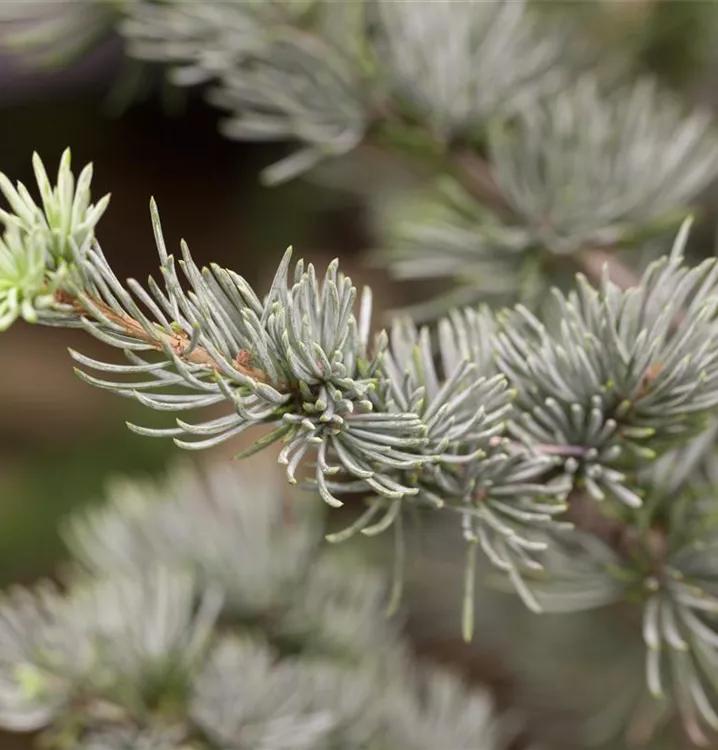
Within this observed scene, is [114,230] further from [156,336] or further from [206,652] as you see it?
[156,336]

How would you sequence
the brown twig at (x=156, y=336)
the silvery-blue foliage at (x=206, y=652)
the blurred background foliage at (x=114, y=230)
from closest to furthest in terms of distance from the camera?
the brown twig at (x=156, y=336) < the silvery-blue foliage at (x=206, y=652) < the blurred background foliage at (x=114, y=230)

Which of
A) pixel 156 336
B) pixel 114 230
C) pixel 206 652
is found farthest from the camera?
pixel 114 230

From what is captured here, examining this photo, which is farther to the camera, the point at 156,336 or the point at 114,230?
the point at 114,230

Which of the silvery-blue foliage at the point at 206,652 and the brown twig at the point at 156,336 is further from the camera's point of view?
the silvery-blue foliage at the point at 206,652

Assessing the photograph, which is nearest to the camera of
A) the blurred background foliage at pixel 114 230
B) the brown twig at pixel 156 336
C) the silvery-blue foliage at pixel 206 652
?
the brown twig at pixel 156 336

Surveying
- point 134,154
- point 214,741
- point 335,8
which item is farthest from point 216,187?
point 214,741

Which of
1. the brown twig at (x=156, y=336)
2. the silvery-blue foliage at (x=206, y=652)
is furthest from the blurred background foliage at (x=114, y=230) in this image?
the brown twig at (x=156, y=336)

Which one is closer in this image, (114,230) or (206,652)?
(206,652)

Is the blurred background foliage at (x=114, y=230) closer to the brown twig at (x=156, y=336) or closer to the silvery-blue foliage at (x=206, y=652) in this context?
the silvery-blue foliage at (x=206, y=652)

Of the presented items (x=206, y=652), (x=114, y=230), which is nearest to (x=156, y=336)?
(x=206, y=652)

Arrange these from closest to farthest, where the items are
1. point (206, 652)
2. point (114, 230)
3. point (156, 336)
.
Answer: point (156, 336) < point (206, 652) < point (114, 230)

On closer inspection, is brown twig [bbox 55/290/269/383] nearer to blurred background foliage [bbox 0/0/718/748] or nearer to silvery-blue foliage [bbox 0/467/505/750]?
silvery-blue foliage [bbox 0/467/505/750]

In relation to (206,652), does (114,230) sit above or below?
above

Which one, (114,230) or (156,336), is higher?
(114,230)
